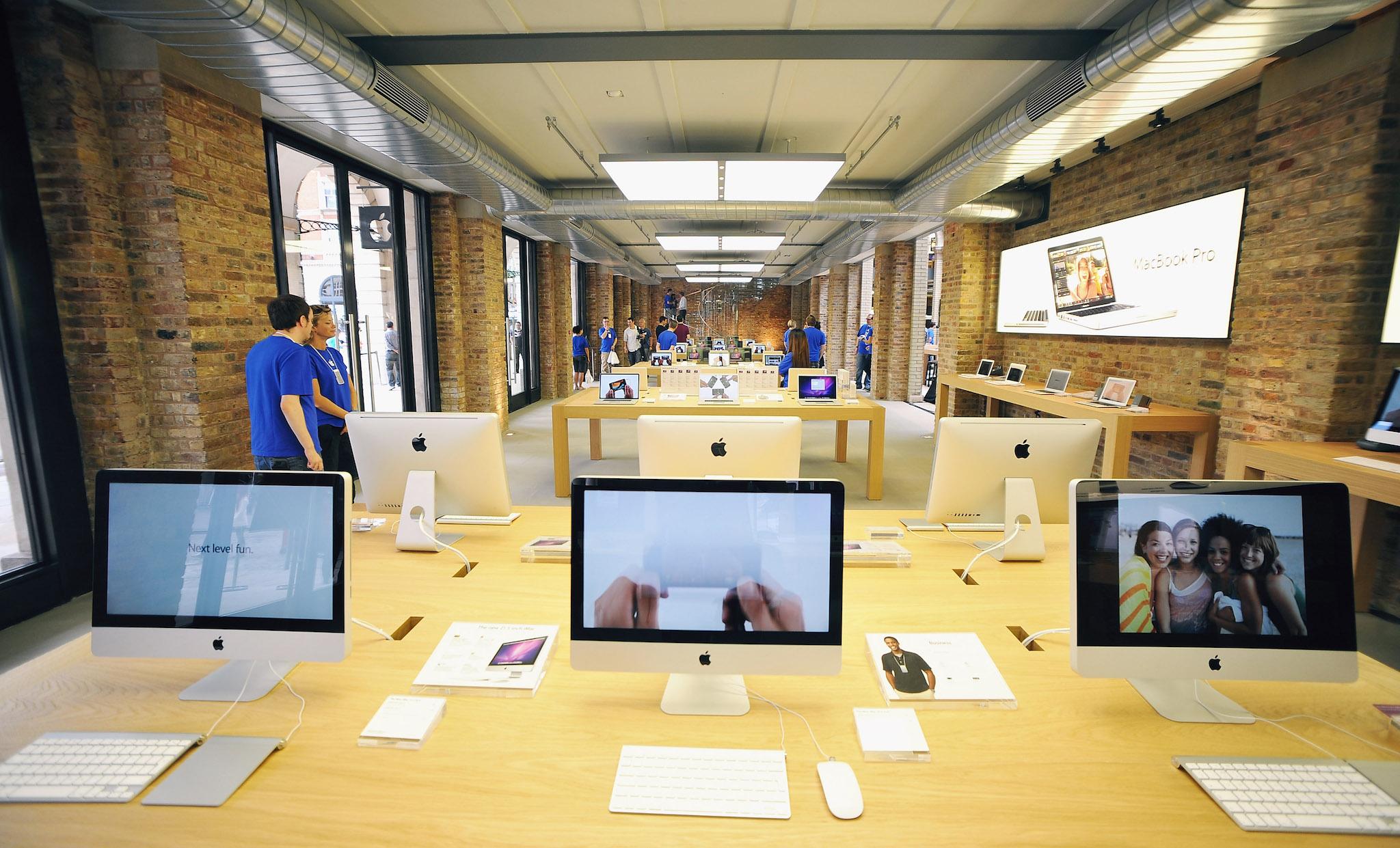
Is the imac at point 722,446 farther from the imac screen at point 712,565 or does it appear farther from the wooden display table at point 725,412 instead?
the wooden display table at point 725,412

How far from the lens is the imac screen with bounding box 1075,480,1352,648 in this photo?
1.29 metres

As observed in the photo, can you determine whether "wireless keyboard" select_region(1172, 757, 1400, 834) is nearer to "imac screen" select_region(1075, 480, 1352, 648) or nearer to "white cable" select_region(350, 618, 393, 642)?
"imac screen" select_region(1075, 480, 1352, 648)

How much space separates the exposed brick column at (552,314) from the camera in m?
11.6

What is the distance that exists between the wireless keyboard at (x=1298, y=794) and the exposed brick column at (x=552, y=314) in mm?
11582

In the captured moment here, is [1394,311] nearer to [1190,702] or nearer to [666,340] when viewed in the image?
[1190,702]

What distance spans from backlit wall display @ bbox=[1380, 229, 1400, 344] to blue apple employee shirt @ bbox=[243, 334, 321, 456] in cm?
600

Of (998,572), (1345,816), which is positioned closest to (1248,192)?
(998,572)

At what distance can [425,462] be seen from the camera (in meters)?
2.23

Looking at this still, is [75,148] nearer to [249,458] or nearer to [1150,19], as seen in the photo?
[249,458]

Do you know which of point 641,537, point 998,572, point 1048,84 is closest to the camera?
point 641,537

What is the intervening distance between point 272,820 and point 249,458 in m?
3.86

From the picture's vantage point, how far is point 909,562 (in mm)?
2141

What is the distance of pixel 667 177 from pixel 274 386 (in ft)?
10.6

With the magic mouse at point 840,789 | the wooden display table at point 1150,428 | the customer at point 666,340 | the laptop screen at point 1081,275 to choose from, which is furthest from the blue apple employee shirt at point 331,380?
the customer at point 666,340
